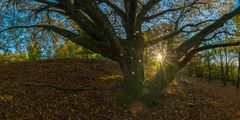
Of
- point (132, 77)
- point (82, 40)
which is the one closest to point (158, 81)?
point (132, 77)

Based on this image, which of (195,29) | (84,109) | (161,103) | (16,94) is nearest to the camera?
(84,109)

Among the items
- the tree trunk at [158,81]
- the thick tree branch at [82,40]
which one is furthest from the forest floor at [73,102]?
the thick tree branch at [82,40]

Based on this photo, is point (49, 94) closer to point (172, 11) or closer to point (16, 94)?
point (16, 94)

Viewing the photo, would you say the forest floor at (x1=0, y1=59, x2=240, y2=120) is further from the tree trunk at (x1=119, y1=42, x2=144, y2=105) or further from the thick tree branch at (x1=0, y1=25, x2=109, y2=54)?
the thick tree branch at (x1=0, y1=25, x2=109, y2=54)

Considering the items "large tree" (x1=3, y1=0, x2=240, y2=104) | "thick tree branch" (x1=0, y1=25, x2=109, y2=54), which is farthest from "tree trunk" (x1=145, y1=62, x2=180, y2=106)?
"thick tree branch" (x1=0, y1=25, x2=109, y2=54)

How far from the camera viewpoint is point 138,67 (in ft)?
35.4

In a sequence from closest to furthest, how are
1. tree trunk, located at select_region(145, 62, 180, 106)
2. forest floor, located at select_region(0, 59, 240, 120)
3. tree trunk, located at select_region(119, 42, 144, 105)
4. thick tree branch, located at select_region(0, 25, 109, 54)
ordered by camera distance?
forest floor, located at select_region(0, 59, 240, 120) < thick tree branch, located at select_region(0, 25, 109, 54) < tree trunk, located at select_region(119, 42, 144, 105) < tree trunk, located at select_region(145, 62, 180, 106)

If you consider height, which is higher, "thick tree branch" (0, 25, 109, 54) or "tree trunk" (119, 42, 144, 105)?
"thick tree branch" (0, 25, 109, 54)

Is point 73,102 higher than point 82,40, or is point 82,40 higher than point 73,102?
point 82,40

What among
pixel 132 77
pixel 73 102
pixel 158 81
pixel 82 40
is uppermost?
pixel 82 40

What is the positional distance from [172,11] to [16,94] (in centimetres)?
884

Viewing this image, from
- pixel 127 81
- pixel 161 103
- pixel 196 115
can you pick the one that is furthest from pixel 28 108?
pixel 196 115

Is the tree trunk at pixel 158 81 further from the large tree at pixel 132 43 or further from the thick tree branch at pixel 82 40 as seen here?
the thick tree branch at pixel 82 40

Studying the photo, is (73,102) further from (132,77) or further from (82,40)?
(132,77)
